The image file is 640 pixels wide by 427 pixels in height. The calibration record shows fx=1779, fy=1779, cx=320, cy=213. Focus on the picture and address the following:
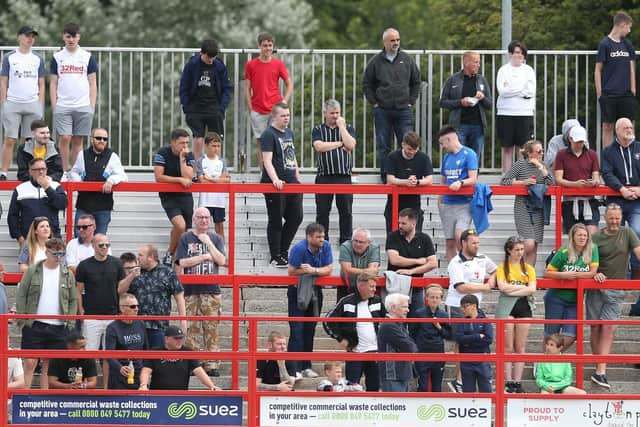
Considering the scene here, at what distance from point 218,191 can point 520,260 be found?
3.38 m

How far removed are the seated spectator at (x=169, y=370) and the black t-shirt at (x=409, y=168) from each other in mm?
3796

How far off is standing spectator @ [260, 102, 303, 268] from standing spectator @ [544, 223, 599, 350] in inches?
119

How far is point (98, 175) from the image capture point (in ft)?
63.8

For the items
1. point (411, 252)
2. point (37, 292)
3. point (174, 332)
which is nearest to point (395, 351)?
point (411, 252)

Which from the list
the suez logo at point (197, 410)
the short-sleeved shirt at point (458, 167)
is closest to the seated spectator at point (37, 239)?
the suez logo at point (197, 410)

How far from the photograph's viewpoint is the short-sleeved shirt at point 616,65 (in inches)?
847

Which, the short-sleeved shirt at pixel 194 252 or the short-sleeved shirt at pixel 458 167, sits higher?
the short-sleeved shirt at pixel 458 167

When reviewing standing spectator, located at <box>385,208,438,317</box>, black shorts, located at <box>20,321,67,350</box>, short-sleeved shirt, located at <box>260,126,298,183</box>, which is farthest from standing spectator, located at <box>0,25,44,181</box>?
standing spectator, located at <box>385,208,438,317</box>

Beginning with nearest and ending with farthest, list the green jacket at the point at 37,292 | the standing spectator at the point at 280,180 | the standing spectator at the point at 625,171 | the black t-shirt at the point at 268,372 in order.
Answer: the black t-shirt at the point at 268,372
the green jacket at the point at 37,292
the standing spectator at the point at 625,171
the standing spectator at the point at 280,180

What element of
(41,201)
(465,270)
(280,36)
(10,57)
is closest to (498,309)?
(465,270)

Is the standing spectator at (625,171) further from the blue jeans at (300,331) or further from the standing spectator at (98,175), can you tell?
the standing spectator at (98,175)

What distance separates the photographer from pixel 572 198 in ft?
64.6

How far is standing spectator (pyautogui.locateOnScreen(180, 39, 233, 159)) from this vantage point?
2123cm

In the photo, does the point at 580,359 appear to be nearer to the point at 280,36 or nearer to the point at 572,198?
Answer: the point at 572,198
